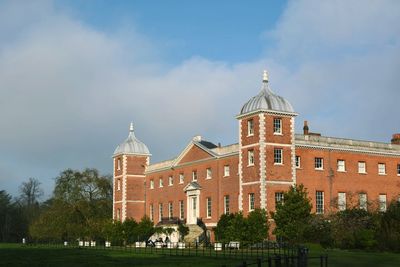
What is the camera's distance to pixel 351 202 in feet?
186

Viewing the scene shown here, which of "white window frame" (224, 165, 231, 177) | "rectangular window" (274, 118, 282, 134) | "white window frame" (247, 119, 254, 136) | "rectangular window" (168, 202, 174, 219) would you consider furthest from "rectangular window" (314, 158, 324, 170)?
"rectangular window" (168, 202, 174, 219)

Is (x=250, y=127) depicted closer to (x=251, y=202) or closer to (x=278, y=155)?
(x=278, y=155)

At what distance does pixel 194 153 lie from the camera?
66500 mm

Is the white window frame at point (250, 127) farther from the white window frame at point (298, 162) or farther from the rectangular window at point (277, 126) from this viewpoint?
the white window frame at point (298, 162)

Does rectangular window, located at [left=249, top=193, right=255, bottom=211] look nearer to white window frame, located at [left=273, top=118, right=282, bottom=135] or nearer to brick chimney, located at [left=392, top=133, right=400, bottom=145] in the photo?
white window frame, located at [left=273, top=118, right=282, bottom=135]

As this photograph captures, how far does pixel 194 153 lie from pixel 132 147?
14.5 metres

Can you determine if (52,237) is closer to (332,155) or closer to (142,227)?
(142,227)

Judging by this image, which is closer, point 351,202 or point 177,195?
point 351,202

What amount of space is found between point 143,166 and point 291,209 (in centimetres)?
3228

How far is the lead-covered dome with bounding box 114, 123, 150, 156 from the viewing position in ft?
257

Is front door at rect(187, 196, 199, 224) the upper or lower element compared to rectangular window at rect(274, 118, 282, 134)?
lower

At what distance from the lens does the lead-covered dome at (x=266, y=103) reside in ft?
178

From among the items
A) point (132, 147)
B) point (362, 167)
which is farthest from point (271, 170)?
point (132, 147)

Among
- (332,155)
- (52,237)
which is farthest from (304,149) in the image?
(52,237)
